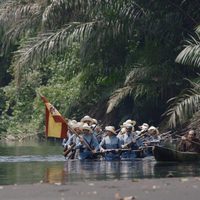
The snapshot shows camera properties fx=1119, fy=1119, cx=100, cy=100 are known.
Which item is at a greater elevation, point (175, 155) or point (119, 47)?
point (119, 47)

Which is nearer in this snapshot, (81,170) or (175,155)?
(81,170)

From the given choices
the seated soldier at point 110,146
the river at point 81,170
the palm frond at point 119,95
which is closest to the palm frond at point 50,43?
the palm frond at point 119,95

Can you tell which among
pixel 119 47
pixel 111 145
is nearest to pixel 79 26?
pixel 119 47

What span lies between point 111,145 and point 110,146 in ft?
0.25

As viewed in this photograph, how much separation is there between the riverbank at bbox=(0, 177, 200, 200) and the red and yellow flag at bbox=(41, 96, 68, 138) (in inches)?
443

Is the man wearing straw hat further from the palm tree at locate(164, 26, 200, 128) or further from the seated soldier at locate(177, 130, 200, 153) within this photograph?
the palm tree at locate(164, 26, 200, 128)

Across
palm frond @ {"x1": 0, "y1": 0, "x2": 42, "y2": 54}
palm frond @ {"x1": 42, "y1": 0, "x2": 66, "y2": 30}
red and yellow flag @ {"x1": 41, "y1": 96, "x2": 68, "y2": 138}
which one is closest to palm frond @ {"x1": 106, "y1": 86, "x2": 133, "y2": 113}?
palm frond @ {"x1": 42, "y1": 0, "x2": 66, "y2": 30}

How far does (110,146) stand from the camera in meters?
33.9

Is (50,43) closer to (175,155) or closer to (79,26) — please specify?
(79,26)

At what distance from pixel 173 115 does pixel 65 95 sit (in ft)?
54.5

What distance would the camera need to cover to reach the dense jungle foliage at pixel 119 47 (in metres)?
45.6

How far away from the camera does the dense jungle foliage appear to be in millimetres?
45562

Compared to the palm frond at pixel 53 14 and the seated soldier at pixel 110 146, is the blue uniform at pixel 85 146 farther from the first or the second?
the palm frond at pixel 53 14

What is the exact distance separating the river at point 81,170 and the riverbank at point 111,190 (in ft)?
4.84
